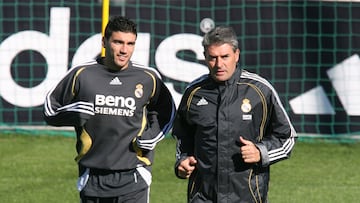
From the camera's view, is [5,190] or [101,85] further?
[5,190]

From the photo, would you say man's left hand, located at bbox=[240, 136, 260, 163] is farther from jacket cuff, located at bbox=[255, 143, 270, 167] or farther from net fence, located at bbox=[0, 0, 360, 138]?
net fence, located at bbox=[0, 0, 360, 138]

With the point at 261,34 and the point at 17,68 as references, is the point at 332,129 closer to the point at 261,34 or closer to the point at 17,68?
the point at 261,34

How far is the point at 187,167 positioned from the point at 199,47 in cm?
684

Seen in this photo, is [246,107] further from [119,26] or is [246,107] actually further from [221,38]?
[119,26]

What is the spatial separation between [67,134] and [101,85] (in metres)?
6.53

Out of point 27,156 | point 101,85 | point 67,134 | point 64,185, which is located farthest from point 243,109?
point 67,134

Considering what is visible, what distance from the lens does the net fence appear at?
12773 mm

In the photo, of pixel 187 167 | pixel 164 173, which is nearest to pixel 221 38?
pixel 187 167

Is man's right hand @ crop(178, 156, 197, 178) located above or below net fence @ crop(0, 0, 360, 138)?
below

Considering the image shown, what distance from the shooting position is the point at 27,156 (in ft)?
39.7

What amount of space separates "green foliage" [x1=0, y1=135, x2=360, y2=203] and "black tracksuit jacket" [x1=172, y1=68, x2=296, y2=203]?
12.2 ft

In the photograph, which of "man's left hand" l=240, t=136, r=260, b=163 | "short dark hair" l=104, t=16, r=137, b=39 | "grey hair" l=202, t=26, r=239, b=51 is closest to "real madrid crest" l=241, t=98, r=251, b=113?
"man's left hand" l=240, t=136, r=260, b=163

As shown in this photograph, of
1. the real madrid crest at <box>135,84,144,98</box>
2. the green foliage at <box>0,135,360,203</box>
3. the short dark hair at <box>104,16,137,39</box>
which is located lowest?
the green foliage at <box>0,135,360,203</box>

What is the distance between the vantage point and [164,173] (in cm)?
1121
